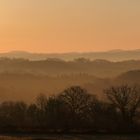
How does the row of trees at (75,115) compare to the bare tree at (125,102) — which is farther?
the bare tree at (125,102)

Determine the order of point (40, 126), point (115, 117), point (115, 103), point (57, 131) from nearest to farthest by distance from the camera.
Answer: point (57, 131)
point (40, 126)
point (115, 117)
point (115, 103)

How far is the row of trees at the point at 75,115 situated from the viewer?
62.8 meters

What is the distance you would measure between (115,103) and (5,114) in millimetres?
16101

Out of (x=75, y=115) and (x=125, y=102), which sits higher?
(x=125, y=102)

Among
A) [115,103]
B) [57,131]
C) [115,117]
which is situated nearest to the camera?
[57,131]

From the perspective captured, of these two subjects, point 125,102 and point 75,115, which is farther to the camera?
point 125,102

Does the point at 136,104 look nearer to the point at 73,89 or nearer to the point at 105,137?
the point at 73,89

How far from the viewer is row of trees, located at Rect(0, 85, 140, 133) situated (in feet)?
206

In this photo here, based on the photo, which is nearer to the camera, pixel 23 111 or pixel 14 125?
pixel 14 125

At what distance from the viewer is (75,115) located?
68000 millimetres

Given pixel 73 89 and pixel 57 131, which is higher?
pixel 73 89

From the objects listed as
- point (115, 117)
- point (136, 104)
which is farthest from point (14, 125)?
point (136, 104)

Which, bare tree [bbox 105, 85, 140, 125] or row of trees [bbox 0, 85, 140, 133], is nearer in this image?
row of trees [bbox 0, 85, 140, 133]

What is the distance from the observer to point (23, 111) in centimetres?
7525
